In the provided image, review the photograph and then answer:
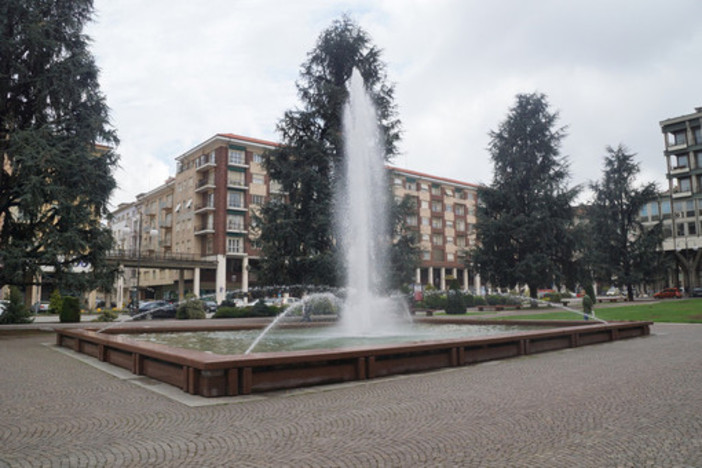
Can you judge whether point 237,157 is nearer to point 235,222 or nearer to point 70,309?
point 235,222

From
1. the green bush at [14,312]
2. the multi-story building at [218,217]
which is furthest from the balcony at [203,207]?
the green bush at [14,312]

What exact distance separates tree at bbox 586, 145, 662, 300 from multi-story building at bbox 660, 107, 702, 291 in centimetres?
1593

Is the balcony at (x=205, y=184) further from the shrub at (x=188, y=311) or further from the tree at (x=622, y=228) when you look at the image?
the tree at (x=622, y=228)

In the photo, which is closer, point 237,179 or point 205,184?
point 237,179

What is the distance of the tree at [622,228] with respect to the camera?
43.8m

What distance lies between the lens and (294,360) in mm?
7062

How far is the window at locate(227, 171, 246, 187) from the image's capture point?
57.2m

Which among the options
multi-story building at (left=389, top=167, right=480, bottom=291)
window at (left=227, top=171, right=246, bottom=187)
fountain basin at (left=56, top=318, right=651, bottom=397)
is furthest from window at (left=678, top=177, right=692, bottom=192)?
fountain basin at (left=56, top=318, right=651, bottom=397)

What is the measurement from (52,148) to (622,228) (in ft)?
147

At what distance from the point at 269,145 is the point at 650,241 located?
40.0 meters

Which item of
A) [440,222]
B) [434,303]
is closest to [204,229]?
[434,303]

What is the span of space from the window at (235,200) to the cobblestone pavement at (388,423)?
49703mm

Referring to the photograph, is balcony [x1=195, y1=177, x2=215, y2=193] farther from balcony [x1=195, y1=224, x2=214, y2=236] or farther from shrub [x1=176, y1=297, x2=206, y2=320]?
shrub [x1=176, y1=297, x2=206, y2=320]

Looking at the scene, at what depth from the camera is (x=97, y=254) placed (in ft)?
66.3
